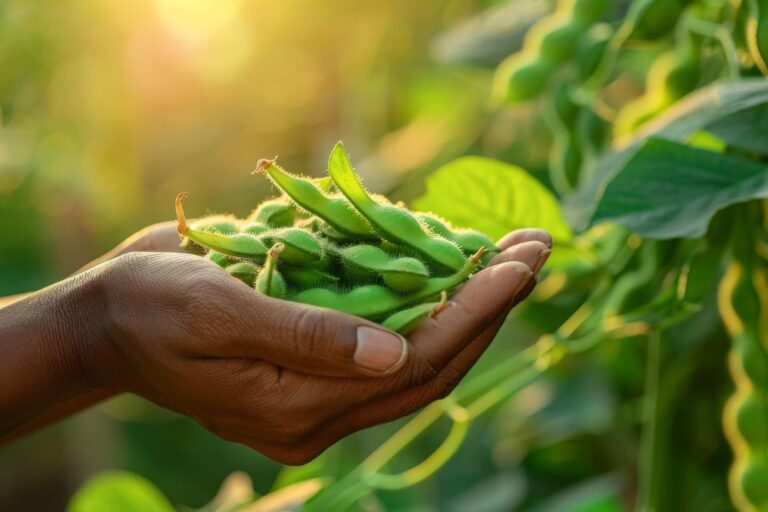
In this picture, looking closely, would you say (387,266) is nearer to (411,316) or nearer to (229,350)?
(411,316)

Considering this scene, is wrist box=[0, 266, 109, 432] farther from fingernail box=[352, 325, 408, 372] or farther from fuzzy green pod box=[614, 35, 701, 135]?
fuzzy green pod box=[614, 35, 701, 135]

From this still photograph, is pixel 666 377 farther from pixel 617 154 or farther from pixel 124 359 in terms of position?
pixel 124 359

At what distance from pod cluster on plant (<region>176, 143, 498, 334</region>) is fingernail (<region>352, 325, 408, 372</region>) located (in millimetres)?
63

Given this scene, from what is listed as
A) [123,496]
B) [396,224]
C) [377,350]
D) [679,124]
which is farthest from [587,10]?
[123,496]

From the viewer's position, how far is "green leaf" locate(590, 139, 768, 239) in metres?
1.37

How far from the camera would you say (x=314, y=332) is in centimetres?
105

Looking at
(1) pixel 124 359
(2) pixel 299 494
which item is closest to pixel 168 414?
(2) pixel 299 494

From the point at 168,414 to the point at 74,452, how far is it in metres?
1.44

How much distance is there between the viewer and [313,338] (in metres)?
1.05

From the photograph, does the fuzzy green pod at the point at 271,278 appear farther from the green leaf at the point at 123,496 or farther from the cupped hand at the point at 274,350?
the green leaf at the point at 123,496

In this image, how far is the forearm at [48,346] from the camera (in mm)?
1199

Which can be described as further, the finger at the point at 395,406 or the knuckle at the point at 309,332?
the finger at the point at 395,406

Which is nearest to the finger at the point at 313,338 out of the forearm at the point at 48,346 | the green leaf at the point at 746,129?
the forearm at the point at 48,346

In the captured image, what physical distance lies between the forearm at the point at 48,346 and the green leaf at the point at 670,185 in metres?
0.65
